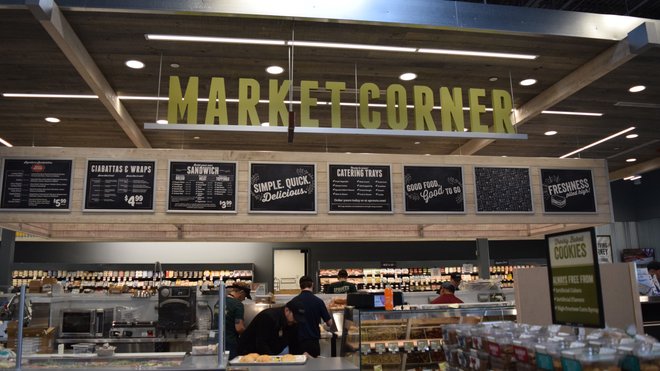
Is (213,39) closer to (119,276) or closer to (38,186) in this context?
(38,186)

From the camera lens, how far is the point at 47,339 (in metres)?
5.70

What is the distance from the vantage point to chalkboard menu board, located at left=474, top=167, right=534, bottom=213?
6.40 m

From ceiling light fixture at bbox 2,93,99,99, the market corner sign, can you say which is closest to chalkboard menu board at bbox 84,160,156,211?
the market corner sign

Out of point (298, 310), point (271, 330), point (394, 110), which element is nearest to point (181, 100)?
point (394, 110)

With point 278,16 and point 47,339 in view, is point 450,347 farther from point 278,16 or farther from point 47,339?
point 47,339

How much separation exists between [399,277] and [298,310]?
6946 millimetres

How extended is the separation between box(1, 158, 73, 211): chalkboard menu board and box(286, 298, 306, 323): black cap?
9.07 feet

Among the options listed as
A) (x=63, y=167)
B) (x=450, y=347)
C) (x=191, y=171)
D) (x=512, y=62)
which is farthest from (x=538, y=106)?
(x=63, y=167)

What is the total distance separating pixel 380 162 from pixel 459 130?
106cm

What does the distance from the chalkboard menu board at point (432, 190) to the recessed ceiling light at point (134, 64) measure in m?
3.37

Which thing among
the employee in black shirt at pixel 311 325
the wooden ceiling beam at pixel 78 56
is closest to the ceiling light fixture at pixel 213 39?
the wooden ceiling beam at pixel 78 56

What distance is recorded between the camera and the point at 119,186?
5.79 meters

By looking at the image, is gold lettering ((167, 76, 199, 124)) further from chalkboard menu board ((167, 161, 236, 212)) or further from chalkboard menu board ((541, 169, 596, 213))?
chalkboard menu board ((541, 169, 596, 213))

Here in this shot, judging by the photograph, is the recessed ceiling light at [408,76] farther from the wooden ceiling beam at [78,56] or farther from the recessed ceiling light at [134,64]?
the wooden ceiling beam at [78,56]
